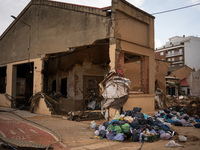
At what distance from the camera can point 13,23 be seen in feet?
51.2

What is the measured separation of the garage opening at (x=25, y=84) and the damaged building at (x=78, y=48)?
197 mm

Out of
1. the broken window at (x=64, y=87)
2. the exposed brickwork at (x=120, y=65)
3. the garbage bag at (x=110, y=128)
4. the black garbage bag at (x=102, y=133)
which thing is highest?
the exposed brickwork at (x=120, y=65)

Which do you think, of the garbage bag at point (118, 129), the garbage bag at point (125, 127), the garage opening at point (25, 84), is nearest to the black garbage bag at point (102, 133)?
the garbage bag at point (118, 129)

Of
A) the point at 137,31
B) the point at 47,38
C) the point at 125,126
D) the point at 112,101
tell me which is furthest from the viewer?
the point at 47,38

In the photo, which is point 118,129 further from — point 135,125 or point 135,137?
point 135,125

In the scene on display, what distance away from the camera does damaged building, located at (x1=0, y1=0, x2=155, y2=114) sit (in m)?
9.02

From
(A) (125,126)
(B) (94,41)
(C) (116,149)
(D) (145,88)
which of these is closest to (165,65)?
(D) (145,88)

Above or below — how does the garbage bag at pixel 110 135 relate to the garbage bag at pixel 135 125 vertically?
below

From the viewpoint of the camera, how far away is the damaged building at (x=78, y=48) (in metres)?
9.02

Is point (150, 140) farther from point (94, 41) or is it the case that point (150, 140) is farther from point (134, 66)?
point (134, 66)

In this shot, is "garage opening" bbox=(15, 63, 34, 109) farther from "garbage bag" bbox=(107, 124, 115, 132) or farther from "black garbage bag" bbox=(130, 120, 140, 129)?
"black garbage bag" bbox=(130, 120, 140, 129)

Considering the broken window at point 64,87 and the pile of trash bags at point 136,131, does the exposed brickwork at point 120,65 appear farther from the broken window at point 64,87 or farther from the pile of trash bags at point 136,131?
the broken window at point 64,87

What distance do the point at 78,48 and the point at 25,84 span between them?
9.08 metres

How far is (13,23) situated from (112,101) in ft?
40.1
